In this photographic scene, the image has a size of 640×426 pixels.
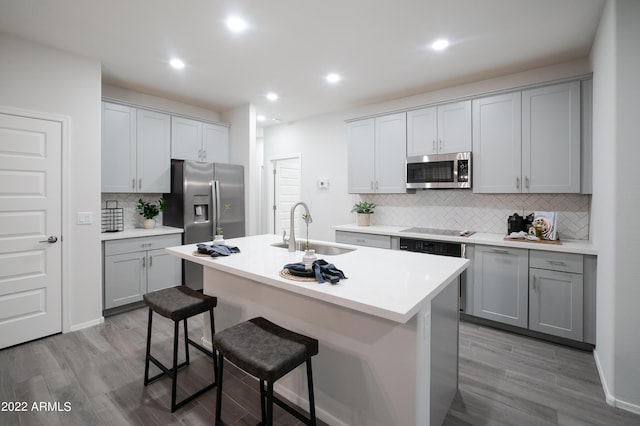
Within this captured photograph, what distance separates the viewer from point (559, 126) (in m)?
3.01

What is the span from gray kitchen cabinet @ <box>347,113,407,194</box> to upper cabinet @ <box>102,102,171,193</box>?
104 inches

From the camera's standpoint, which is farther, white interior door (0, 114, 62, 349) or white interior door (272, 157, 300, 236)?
white interior door (272, 157, 300, 236)

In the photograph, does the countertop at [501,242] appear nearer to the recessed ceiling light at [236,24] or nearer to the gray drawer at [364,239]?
the gray drawer at [364,239]

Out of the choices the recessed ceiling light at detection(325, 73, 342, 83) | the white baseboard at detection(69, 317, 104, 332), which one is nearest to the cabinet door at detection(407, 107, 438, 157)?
the recessed ceiling light at detection(325, 73, 342, 83)

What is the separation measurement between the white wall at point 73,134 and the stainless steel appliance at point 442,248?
3.52 m

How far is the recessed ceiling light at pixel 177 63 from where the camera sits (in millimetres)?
3326

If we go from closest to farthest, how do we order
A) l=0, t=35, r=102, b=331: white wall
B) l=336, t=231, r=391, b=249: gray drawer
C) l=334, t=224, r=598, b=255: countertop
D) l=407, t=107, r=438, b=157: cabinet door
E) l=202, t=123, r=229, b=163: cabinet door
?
1. l=334, t=224, r=598, b=255: countertop
2. l=0, t=35, r=102, b=331: white wall
3. l=407, t=107, r=438, b=157: cabinet door
4. l=336, t=231, r=391, b=249: gray drawer
5. l=202, t=123, r=229, b=163: cabinet door

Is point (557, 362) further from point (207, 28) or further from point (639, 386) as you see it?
point (207, 28)

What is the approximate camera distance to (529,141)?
3172 mm

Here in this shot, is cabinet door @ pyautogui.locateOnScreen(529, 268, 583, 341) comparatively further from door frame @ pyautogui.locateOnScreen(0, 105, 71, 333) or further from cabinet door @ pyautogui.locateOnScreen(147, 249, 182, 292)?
door frame @ pyautogui.locateOnScreen(0, 105, 71, 333)

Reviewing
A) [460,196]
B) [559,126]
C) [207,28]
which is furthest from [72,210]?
[559,126]

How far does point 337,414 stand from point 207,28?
314cm

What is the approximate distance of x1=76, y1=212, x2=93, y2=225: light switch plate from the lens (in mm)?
3189

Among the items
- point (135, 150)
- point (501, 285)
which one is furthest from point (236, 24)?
point (501, 285)
